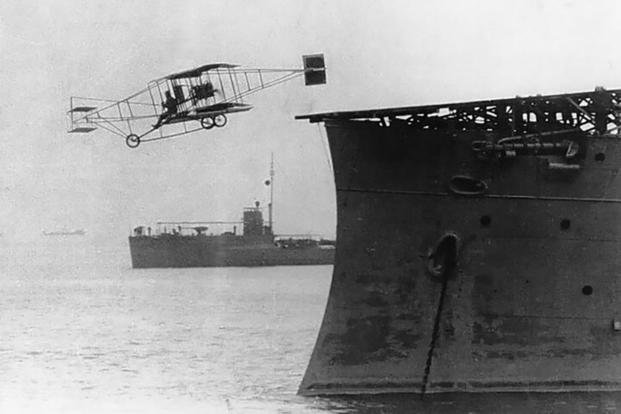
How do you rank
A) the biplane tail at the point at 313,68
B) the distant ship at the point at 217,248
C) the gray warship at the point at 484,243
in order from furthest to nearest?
the distant ship at the point at 217,248 → the biplane tail at the point at 313,68 → the gray warship at the point at 484,243

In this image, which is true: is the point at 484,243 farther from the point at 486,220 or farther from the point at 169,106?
the point at 169,106

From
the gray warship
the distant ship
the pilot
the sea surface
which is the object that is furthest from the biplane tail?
the distant ship

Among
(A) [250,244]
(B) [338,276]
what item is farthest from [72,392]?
(A) [250,244]

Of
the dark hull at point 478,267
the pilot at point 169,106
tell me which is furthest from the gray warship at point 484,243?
the pilot at point 169,106

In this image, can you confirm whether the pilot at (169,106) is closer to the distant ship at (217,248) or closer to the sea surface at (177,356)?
the sea surface at (177,356)

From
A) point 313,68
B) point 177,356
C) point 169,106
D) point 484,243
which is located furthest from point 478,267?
point 177,356

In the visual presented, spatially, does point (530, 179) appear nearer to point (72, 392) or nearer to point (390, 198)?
point (390, 198)

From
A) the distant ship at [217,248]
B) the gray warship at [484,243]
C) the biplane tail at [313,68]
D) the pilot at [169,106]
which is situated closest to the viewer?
the gray warship at [484,243]

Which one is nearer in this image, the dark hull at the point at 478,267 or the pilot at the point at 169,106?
the dark hull at the point at 478,267
